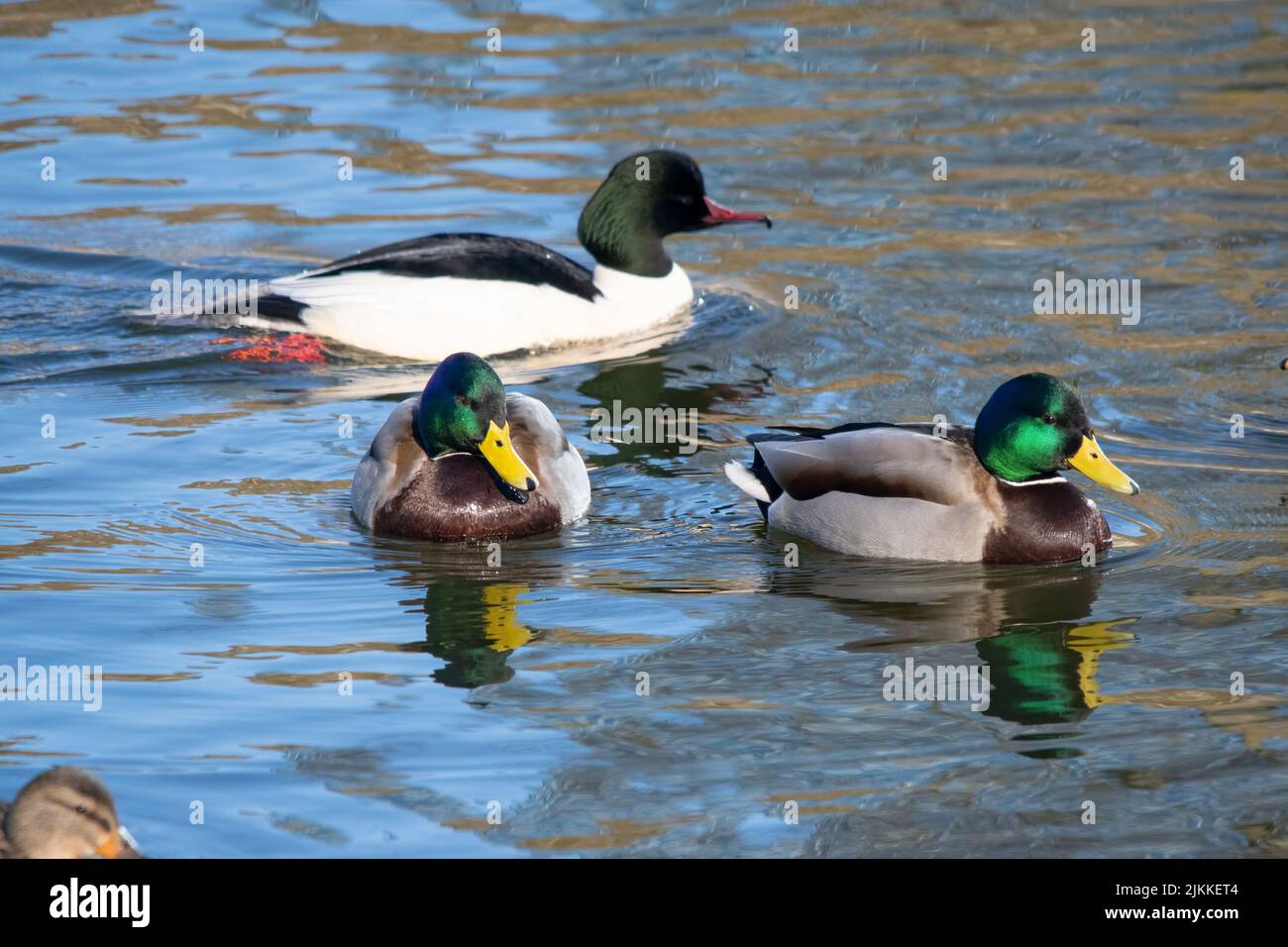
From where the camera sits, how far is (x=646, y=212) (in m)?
12.6

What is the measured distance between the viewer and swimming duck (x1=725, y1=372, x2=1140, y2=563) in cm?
855

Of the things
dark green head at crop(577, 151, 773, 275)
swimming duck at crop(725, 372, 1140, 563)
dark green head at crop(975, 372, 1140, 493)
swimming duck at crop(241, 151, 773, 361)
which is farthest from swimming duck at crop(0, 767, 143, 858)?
dark green head at crop(577, 151, 773, 275)

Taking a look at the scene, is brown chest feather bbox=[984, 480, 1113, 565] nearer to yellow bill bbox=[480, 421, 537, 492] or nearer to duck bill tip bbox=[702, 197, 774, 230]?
yellow bill bbox=[480, 421, 537, 492]

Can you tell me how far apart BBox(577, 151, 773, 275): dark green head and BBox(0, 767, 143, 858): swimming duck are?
24.8 feet

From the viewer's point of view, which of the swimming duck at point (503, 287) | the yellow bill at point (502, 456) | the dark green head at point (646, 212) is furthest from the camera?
the dark green head at point (646, 212)

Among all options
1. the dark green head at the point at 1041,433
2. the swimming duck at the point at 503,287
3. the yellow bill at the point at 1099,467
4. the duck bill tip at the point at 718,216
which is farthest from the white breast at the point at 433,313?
the yellow bill at the point at 1099,467

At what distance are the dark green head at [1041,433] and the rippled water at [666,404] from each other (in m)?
0.45

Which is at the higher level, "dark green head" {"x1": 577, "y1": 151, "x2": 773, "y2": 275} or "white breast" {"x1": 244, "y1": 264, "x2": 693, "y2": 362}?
"dark green head" {"x1": 577, "y1": 151, "x2": 773, "y2": 275}

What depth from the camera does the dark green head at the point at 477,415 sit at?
8812mm

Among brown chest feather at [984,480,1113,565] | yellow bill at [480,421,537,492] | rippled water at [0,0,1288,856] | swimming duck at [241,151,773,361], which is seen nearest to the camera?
rippled water at [0,0,1288,856]

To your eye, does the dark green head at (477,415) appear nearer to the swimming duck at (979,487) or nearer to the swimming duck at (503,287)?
the swimming duck at (979,487)

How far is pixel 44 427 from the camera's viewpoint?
1036 centimetres

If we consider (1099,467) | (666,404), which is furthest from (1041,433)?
(666,404)

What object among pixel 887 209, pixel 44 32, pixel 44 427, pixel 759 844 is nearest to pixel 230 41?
pixel 44 32
